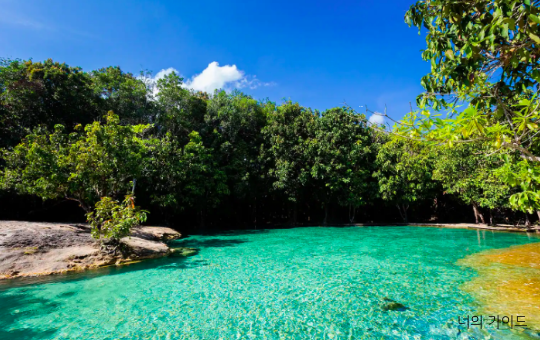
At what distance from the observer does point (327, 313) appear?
462 cm

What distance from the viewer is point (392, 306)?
4828mm

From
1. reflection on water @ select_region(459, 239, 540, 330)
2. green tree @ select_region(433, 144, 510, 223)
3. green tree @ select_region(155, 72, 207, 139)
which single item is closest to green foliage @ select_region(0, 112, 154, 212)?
green tree @ select_region(155, 72, 207, 139)

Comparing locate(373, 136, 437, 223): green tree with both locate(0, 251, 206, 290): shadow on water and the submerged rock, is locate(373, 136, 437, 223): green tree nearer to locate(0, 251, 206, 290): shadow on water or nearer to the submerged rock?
the submerged rock

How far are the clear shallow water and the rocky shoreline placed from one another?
750mm

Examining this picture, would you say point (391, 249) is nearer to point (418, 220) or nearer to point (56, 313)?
point (56, 313)

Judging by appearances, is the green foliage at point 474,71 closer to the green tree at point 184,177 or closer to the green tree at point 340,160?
the green tree at point 184,177

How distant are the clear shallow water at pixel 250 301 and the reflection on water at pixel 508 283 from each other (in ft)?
1.05

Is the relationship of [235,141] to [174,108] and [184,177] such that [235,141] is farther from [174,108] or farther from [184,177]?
[184,177]

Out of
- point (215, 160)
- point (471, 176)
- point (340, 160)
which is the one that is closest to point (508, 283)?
point (471, 176)

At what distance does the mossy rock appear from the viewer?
32.8 ft

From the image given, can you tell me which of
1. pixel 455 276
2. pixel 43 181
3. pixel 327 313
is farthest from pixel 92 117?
pixel 455 276

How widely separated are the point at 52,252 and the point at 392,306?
31.0 ft

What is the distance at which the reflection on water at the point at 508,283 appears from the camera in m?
4.52

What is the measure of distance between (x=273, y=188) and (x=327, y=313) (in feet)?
52.9
